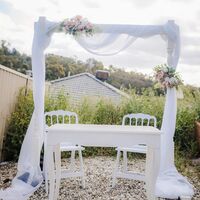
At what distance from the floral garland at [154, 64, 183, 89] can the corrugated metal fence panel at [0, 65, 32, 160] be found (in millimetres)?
2319

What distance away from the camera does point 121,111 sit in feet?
22.2

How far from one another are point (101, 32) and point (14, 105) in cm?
217

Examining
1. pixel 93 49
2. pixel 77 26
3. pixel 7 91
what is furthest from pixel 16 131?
pixel 77 26

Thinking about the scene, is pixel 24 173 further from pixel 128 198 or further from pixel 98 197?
pixel 128 198

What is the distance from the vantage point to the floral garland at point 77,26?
13.6ft

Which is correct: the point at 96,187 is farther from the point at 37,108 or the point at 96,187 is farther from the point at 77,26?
the point at 77,26

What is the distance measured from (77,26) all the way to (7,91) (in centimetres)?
172

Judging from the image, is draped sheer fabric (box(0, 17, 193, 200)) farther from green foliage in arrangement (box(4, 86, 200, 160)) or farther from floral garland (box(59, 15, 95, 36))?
green foliage in arrangement (box(4, 86, 200, 160))

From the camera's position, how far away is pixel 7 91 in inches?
201

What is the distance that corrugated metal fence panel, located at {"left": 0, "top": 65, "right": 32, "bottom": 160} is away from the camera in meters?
4.91

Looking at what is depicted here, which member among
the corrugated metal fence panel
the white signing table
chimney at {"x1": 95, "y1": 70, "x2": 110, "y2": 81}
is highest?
chimney at {"x1": 95, "y1": 70, "x2": 110, "y2": 81}

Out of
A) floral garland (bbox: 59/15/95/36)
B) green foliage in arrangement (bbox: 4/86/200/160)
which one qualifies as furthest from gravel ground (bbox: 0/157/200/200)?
floral garland (bbox: 59/15/95/36)

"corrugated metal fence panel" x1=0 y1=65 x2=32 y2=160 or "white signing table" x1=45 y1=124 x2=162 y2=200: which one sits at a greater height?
"corrugated metal fence panel" x1=0 y1=65 x2=32 y2=160

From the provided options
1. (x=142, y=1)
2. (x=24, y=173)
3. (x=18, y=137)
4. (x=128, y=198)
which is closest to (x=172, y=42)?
(x=142, y=1)
